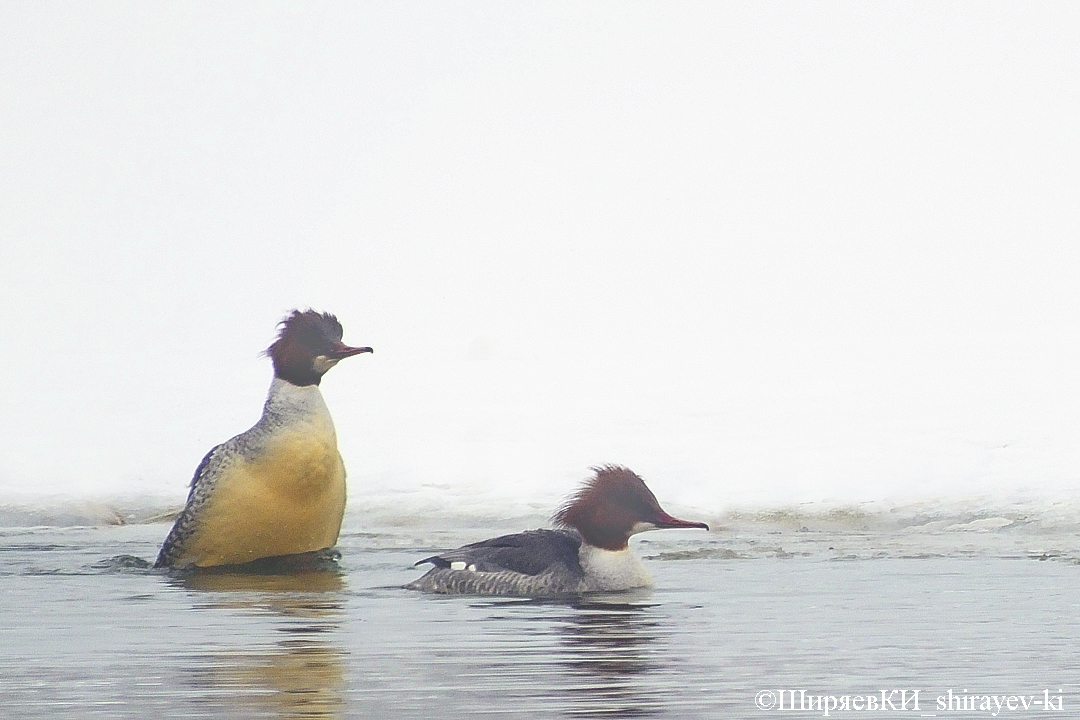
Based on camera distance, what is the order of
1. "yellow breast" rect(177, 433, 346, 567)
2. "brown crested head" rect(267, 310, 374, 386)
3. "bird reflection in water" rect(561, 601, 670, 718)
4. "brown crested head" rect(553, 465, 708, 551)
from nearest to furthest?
"bird reflection in water" rect(561, 601, 670, 718) → "brown crested head" rect(553, 465, 708, 551) → "yellow breast" rect(177, 433, 346, 567) → "brown crested head" rect(267, 310, 374, 386)

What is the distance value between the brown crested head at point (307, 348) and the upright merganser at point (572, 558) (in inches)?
57.3

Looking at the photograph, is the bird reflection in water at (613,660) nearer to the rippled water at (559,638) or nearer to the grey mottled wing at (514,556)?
the rippled water at (559,638)

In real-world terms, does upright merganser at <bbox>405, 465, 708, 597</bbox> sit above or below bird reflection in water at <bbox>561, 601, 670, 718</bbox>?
above

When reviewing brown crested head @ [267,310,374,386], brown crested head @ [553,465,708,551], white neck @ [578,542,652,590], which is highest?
brown crested head @ [267,310,374,386]

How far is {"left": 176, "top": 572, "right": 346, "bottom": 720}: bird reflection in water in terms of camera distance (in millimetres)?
4574

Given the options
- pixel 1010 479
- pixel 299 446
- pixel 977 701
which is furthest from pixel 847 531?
Result: pixel 977 701

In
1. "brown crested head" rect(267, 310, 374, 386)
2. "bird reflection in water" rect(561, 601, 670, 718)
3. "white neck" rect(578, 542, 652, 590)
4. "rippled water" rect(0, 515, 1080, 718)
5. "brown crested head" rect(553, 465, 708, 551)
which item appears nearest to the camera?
"bird reflection in water" rect(561, 601, 670, 718)

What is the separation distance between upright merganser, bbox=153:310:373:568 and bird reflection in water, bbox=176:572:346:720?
467 millimetres

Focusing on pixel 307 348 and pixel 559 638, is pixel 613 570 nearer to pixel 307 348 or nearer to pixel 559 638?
pixel 559 638

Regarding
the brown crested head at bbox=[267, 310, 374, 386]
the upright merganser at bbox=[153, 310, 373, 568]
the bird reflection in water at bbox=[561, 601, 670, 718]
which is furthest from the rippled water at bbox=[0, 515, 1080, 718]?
the brown crested head at bbox=[267, 310, 374, 386]

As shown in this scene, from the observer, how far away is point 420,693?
4746 millimetres

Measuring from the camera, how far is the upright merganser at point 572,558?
7551mm

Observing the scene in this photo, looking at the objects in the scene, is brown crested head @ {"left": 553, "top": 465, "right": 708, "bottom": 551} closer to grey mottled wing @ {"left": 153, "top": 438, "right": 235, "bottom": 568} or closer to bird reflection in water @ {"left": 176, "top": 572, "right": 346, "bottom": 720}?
bird reflection in water @ {"left": 176, "top": 572, "right": 346, "bottom": 720}

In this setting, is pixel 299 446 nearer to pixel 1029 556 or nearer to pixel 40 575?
pixel 40 575
